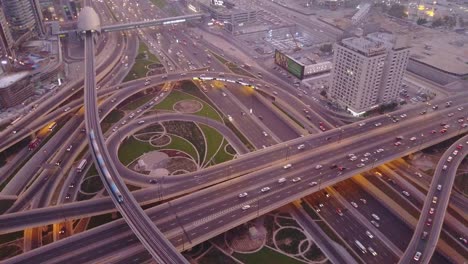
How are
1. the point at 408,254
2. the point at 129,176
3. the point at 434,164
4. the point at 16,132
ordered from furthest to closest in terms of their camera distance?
the point at 16,132
the point at 434,164
the point at 129,176
the point at 408,254

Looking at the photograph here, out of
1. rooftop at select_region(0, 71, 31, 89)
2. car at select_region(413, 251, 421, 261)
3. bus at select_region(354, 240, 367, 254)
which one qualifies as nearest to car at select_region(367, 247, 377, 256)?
bus at select_region(354, 240, 367, 254)

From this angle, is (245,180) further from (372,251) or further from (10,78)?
(10,78)

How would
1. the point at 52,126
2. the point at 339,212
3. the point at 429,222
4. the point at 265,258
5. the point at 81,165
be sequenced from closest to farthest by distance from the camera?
the point at 265,258 < the point at 429,222 < the point at 339,212 < the point at 81,165 < the point at 52,126

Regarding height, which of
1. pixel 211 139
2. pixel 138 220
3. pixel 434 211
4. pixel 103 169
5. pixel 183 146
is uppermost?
pixel 103 169

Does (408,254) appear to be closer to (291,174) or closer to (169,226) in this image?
(291,174)

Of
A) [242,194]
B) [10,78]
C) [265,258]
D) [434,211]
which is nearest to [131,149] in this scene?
[242,194]

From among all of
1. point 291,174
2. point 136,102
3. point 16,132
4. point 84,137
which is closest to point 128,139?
point 84,137

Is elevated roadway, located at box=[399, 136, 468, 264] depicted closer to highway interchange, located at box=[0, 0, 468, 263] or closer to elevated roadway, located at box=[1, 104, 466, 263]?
highway interchange, located at box=[0, 0, 468, 263]
